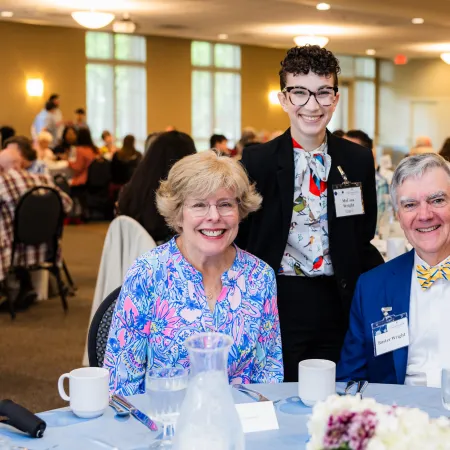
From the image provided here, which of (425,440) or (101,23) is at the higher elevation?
(101,23)

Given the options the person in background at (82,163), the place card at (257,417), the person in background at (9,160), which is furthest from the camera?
the person in background at (82,163)

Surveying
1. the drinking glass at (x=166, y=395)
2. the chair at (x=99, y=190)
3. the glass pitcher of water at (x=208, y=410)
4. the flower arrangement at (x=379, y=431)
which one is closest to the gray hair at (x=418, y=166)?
the drinking glass at (x=166, y=395)

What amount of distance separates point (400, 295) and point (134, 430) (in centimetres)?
96

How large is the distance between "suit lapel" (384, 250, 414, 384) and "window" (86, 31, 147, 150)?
46.0 ft

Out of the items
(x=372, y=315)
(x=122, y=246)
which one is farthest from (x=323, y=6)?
(x=372, y=315)

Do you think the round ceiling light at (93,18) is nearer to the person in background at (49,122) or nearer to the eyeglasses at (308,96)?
the person in background at (49,122)

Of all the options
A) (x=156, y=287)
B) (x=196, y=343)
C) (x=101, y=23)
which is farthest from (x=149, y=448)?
(x=101, y=23)

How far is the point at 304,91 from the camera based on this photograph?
256cm

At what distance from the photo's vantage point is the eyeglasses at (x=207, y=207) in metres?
2.18

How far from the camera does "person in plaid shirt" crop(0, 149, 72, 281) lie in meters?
5.84

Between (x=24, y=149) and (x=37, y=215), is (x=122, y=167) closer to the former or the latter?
(x=24, y=149)

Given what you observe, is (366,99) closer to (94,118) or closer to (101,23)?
(94,118)

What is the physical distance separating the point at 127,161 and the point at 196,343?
11.0m

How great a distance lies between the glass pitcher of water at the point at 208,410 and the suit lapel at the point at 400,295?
1009 millimetres
